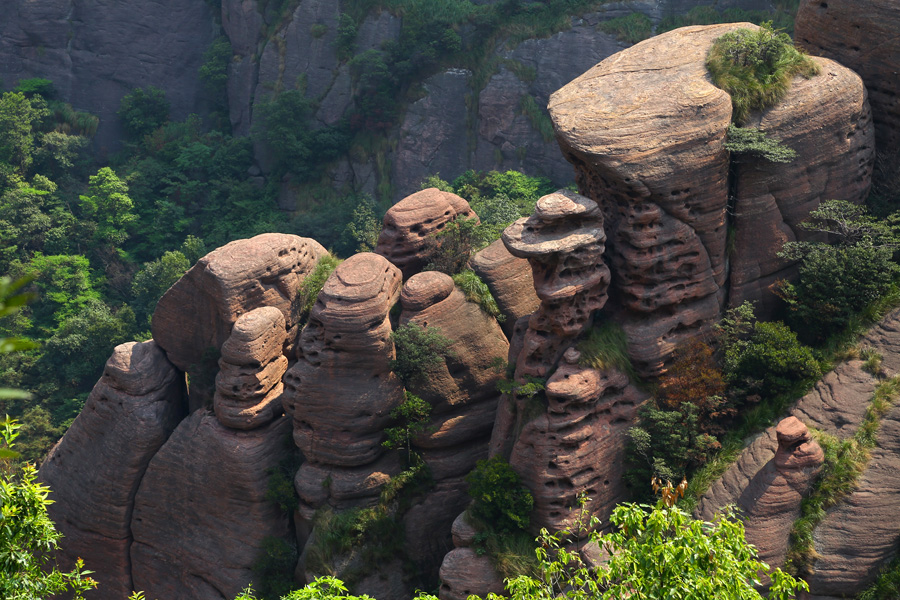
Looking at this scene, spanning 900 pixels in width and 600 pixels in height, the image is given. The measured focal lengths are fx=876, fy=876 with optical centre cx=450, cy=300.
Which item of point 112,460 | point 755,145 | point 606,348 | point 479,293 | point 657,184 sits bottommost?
point 112,460

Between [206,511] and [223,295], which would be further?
[223,295]

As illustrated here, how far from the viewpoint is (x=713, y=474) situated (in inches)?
854

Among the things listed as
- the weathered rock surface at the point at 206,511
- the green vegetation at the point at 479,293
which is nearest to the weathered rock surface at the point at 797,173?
the green vegetation at the point at 479,293

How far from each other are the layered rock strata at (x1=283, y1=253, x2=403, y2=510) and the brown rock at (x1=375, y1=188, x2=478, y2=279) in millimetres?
2374

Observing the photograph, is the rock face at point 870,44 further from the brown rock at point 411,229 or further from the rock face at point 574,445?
the brown rock at point 411,229

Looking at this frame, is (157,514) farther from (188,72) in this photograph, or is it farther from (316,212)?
(188,72)

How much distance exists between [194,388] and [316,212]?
29.7m

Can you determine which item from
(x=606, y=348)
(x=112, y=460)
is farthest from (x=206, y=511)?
(x=606, y=348)

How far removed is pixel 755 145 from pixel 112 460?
843 inches

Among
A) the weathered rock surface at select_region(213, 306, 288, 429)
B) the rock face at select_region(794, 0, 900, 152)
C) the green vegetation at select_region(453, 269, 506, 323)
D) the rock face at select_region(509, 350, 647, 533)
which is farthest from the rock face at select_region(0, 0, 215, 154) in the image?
the rock face at select_region(794, 0, 900, 152)

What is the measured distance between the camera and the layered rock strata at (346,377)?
24.7 meters

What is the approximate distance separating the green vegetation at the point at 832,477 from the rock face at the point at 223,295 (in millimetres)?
15697

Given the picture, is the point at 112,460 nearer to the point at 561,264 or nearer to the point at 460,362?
the point at 460,362

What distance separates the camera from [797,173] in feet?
77.1
